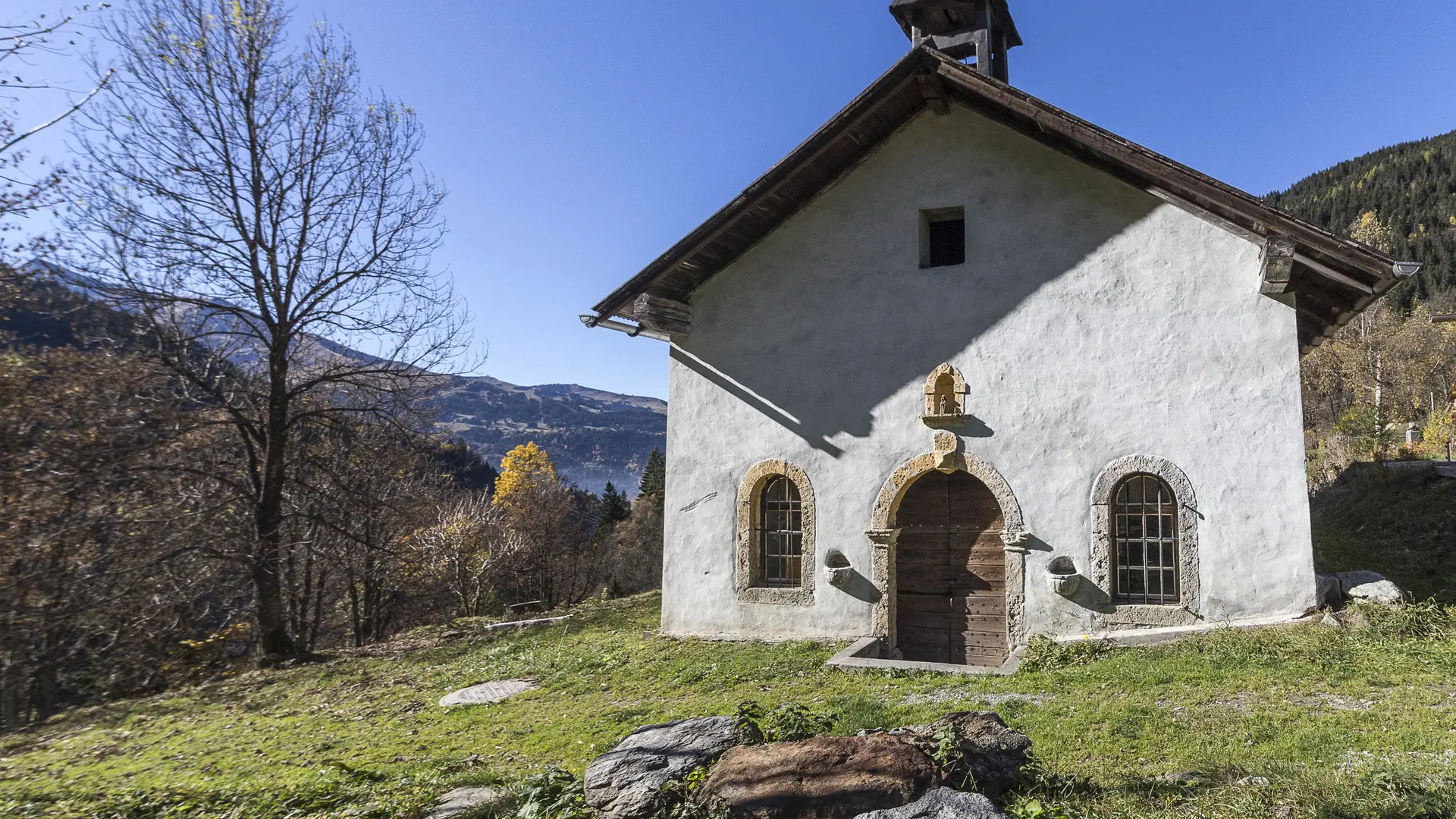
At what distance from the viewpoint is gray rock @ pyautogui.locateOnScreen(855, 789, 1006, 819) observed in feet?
11.5

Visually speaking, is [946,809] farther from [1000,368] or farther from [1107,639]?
[1000,368]

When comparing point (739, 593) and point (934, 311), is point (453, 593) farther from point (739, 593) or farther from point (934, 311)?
point (934, 311)

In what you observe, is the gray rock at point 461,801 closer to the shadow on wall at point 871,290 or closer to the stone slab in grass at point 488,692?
the stone slab in grass at point 488,692

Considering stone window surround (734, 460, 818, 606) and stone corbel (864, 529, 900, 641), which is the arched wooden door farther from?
stone window surround (734, 460, 818, 606)

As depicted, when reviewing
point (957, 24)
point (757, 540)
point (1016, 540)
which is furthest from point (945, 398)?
point (957, 24)

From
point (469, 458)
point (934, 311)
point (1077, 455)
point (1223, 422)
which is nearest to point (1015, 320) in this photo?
point (934, 311)

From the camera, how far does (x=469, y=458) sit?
1832 inches

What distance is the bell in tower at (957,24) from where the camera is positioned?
10.4m

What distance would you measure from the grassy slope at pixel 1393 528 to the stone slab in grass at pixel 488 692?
1028 cm

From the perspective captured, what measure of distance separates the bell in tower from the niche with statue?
13.7ft

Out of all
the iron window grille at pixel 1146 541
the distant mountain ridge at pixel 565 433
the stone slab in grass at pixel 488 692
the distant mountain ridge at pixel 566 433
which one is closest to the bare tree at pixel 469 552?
the stone slab in grass at pixel 488 692

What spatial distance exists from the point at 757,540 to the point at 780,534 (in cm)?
33

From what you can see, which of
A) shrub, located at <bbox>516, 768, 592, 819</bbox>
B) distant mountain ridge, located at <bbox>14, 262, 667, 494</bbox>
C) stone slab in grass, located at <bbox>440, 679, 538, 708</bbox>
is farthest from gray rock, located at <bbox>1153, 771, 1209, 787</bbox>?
distant mountain ridge, located at <bbox>14, 262, 667, 494</bbox>

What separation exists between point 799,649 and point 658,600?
253 inches
